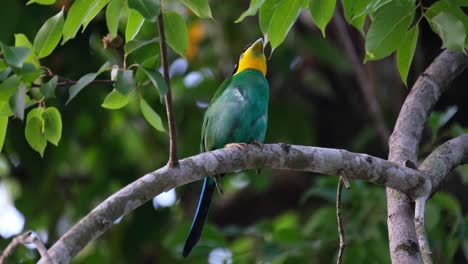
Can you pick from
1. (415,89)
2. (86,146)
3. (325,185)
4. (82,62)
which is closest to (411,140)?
(415,89)

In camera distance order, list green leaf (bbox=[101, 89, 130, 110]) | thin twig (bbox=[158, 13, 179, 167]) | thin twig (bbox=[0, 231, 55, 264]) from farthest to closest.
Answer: green leaf (bbox=[101, 89, 130, 110]) → thin twig (bbox=[158, 13, 179, 167]) → thin twig (bbox=[0, 231, 55, 264])

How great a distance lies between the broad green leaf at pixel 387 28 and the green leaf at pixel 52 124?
965 mm

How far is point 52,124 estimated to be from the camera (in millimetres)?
2527

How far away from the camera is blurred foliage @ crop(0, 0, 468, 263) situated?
13.8 feet

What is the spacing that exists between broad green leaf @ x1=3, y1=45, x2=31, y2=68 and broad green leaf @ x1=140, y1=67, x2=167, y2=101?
32 cm

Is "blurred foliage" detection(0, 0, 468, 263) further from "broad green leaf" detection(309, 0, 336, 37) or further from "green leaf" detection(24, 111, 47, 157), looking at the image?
"green leaf" detection(24, 111, 47, 157)

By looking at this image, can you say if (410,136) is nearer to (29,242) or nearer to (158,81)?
(158,81)

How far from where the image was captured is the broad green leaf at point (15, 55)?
2176 mm

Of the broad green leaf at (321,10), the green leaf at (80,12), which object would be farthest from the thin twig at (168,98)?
the broad green leaf at (321,10)

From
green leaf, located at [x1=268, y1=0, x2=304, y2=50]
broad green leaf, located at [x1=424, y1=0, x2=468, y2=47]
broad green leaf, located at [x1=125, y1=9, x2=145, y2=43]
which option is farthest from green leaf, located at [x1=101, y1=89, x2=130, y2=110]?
broad green leaf, located at [x1=424, y1=0, x2=468, y2=47]

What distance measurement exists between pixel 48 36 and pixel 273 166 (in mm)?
826

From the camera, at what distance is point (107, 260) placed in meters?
5.07

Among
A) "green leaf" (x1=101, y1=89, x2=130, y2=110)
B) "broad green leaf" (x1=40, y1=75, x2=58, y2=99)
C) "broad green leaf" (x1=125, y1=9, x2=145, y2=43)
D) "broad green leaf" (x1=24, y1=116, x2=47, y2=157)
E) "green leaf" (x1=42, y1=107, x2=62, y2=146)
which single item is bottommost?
"broad green leaf" (x1=24, y1=116, x2=47, y2=157)

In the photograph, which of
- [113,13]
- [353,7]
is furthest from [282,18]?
[113,13]
